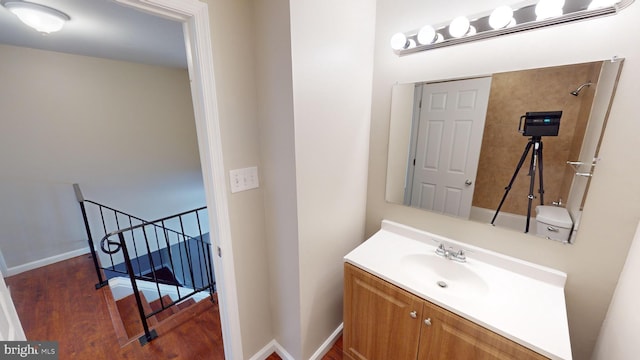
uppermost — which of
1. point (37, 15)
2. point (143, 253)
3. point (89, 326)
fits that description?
point (37, 15)

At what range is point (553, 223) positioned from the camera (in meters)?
1.10

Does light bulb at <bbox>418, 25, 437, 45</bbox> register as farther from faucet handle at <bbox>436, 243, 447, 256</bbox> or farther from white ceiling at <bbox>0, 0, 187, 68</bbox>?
white ceiling at <bbox>0, 0, 187, 68</bbox>

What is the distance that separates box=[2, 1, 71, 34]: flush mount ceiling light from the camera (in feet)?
4.79

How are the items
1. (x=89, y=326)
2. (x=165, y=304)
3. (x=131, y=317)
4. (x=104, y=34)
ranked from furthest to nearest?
(x=165, y=304) < (x=131, y=317) < (x=104, y=34) < (x=89, y=326)

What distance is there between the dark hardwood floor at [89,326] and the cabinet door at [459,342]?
821 millimetres

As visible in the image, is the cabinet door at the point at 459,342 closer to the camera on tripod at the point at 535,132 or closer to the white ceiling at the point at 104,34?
the camera on tripod at the point at 535,132

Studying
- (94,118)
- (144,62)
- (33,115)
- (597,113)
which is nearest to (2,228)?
(33,115)

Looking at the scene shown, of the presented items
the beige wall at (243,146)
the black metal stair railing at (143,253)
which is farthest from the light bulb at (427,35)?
the black metal stair railing at (143,253)

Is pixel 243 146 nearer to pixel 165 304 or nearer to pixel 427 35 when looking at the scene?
pixel 427 35

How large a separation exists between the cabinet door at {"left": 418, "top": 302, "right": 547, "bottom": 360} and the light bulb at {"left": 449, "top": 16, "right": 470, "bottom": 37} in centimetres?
129

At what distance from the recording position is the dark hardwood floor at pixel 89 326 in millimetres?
1637

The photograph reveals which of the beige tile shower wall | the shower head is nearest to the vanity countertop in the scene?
the beige tile shower wall

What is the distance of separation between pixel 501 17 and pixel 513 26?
0.24 feet

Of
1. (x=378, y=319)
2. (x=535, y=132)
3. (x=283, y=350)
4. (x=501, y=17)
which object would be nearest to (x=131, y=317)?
(x=283, y=350)
